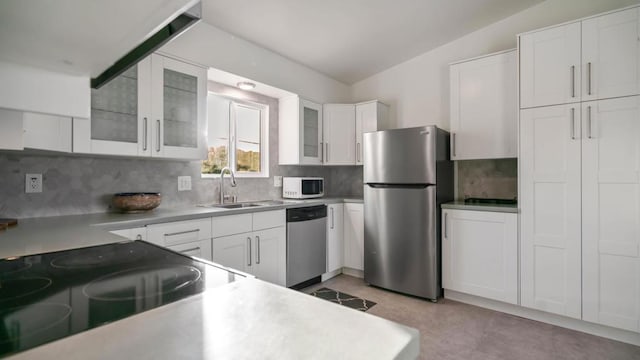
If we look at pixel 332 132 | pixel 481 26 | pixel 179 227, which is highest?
pixel 481 26

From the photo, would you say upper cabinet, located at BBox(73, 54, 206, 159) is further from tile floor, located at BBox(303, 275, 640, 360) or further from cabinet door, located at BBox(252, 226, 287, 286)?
tile floor, located at BBox(303, 275, 640, 360)

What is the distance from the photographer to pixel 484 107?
288 centimetres

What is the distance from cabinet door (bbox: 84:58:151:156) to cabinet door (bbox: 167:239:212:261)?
2.30ft

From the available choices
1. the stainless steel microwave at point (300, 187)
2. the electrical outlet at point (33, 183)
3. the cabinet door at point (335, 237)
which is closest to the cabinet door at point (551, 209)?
the cabinet door at point (335, 237)

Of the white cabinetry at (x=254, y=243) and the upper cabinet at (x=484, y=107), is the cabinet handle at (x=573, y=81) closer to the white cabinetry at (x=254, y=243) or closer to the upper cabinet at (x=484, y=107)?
the upper cabinet at (x=484, y=107)

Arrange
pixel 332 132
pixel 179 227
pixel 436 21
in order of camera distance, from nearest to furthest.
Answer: pixel 179 227
pixel 436 21
pixel 332 132

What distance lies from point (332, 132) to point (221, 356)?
3.54 meters

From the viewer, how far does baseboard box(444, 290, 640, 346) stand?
85.3 inches

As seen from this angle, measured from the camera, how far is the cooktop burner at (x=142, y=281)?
621 millimetres

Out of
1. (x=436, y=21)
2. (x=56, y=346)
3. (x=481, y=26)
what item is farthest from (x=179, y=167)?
(x=481, y=26)

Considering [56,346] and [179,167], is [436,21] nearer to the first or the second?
[179,167]

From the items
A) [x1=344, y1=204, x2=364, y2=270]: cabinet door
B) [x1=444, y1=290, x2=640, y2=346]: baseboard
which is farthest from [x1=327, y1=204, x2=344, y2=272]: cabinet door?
[x1=444, y1=290, x2=640, y2=346]: baseboard

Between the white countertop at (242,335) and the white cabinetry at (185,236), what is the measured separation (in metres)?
1.56

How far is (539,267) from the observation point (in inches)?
96.3
